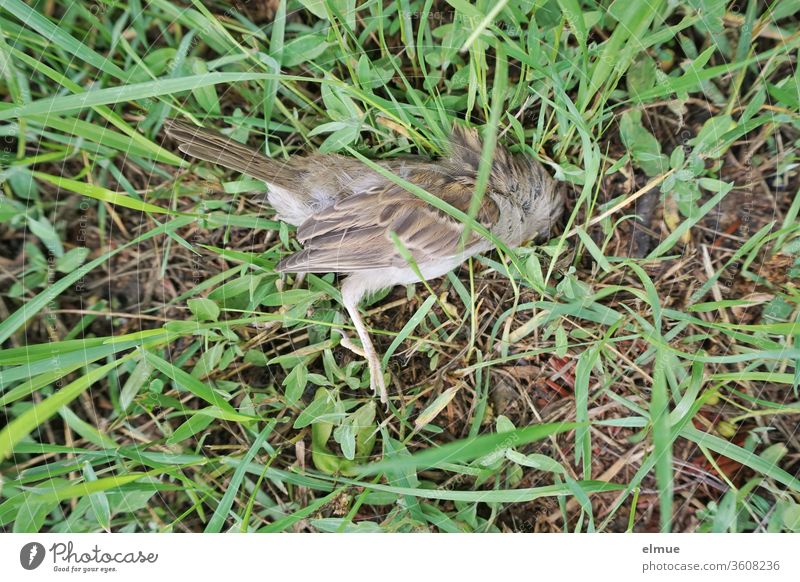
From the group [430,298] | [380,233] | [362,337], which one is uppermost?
[380,233]

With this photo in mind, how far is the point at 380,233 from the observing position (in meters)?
1.92

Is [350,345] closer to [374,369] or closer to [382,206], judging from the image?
[374,369]

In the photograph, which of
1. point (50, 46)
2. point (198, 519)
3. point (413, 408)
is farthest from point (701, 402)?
point (50, 46)

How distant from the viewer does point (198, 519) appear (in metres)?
2.19

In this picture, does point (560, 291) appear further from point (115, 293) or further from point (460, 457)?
point (115, 293)

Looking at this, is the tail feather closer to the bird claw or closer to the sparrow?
the sparrow

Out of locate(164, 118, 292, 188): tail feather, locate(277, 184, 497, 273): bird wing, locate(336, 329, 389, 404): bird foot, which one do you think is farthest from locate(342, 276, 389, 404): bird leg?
locate(164, 118, 292, 188): tail feather

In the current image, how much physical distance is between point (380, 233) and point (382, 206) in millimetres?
111

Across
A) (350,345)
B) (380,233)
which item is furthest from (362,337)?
(380,233)

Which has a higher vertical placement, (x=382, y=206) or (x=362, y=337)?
(x=382, y=206)

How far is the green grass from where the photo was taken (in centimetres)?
200

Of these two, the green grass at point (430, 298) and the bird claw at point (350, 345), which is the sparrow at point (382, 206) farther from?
the green grass at point (430, 298)

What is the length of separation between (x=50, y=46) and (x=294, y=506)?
2.25 metres

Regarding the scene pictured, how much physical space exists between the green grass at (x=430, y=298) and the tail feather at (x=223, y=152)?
161mm
